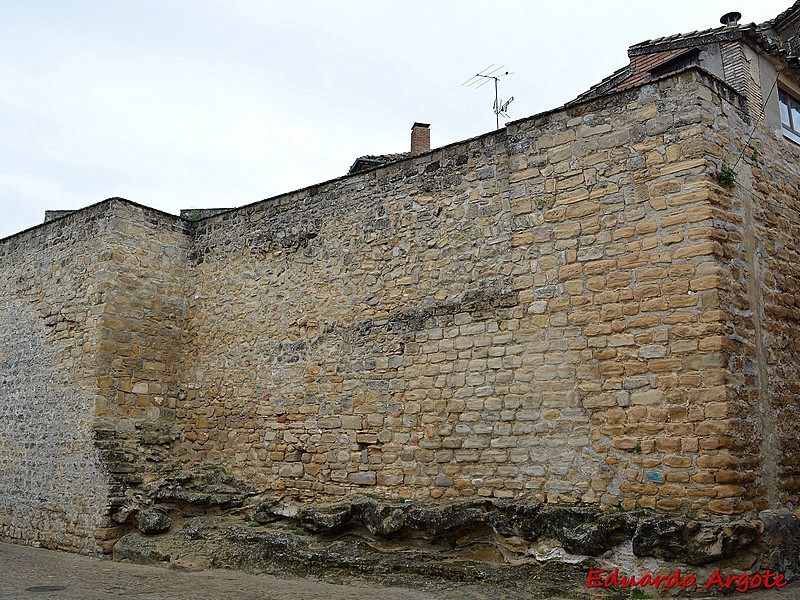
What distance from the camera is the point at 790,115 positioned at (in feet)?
27.8

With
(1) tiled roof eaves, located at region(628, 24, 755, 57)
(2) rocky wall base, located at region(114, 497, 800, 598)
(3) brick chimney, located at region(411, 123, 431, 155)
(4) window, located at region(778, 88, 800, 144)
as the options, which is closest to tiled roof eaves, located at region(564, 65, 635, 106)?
(1) tiled roof eaves, located at region(628, 24, 755, 57)

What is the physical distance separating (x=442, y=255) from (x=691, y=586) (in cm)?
411

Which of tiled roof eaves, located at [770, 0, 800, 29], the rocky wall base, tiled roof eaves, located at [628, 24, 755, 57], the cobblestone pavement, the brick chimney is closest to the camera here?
the rocky wall base

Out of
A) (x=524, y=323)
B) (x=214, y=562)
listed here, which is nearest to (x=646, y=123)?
(x=524, y=323)

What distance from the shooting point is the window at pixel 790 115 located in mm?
8312

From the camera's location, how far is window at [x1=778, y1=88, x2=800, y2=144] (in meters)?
8.31

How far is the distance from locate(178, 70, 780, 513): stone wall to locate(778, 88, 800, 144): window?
4.10 ft

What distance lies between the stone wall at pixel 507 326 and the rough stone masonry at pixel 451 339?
3cm

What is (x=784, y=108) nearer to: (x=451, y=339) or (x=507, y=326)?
(x=507, y=326)

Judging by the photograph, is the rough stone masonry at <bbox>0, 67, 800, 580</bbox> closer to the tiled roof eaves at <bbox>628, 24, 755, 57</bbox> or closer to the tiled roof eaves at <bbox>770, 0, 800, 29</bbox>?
the tiled roof eaves at <bbox>628, 24, 755, 57</bbox>

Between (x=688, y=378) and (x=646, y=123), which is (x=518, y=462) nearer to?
(x=688, y=378)

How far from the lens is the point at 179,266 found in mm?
11125

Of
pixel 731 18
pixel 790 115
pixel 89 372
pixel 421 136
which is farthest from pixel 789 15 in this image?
pixel 89 372

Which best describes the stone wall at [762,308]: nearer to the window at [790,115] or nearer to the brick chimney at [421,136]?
the window at [790,115]
